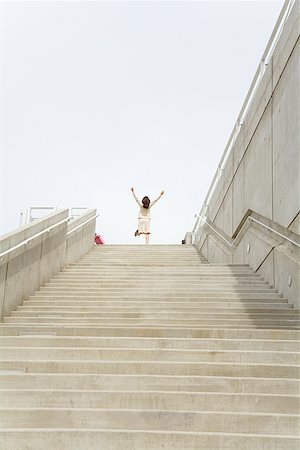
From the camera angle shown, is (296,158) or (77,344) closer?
(77,344)

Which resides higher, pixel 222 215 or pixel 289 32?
pixel 289 32

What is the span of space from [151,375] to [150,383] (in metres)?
0.11

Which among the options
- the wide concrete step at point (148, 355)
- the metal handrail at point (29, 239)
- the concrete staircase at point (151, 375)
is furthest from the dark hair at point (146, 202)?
the wide concrete step at point (148, 355)

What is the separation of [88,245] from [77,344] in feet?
27.8

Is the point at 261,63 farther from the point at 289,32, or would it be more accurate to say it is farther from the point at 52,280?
the point at 52,280

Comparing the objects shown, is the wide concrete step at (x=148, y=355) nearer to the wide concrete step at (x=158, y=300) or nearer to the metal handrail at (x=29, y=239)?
the metal handrail at (x=29, y=239)

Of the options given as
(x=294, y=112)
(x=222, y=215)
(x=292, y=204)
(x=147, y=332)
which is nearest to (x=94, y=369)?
(x=147, y=332)

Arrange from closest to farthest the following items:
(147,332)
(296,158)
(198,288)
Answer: (147,332) → (296,158) → (198,288)

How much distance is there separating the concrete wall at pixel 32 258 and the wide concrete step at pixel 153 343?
1670mm

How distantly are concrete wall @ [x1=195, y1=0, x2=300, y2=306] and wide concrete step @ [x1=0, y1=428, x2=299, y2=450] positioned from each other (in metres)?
3.41

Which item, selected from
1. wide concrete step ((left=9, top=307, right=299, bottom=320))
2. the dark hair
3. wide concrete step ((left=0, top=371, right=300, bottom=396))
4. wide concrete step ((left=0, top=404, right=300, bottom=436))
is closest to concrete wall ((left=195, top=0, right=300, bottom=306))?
wide concrete step ((left=9, top=307, right=299, bottom=320))

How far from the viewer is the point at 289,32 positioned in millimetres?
7398

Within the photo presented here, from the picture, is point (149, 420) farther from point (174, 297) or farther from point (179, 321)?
point (174, 297)

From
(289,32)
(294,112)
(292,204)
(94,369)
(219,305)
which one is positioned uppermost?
(289,32)
